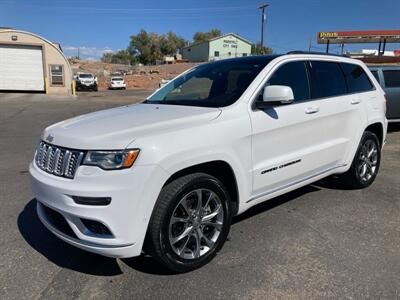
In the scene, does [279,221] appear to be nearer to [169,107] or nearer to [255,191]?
[255,191]

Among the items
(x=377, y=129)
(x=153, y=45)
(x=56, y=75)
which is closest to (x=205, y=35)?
(x=153, y=45)

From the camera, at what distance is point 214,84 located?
4.27 meters

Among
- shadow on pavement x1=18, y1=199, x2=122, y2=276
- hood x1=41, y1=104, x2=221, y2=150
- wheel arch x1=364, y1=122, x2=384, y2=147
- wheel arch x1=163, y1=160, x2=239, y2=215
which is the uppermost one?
hood x1=41, y1=104, x2=221, y2=150

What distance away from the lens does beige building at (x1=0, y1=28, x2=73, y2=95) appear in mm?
29125

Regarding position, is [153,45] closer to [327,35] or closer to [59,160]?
Answer: [327,35]

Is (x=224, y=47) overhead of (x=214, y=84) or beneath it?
overhead

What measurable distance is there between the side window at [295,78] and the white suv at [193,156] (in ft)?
0.04

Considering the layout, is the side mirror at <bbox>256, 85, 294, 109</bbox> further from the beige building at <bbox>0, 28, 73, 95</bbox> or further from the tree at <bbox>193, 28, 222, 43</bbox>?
the tree at <bbox>193, 28, 222, 43</bbox>

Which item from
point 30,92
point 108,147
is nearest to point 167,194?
point 108,147

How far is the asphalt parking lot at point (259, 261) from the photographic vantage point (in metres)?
3.00

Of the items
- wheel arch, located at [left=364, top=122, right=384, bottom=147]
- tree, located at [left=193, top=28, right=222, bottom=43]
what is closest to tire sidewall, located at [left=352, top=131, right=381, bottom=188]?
wheel arch, located at [left=364, top=122, right=384, bottom=147]

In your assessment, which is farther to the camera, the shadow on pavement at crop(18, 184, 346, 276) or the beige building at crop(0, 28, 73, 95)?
the beige building at crop(0, 28, 73, 95)

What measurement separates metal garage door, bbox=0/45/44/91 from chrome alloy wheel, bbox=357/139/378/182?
29487mm

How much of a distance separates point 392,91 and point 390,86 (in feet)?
0.74
